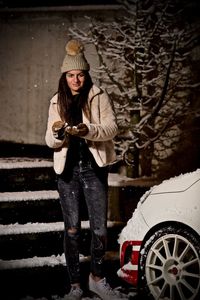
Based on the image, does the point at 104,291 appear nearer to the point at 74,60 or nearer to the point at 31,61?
the point at 74,60

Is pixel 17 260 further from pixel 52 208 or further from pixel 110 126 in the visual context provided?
pixel 110 126

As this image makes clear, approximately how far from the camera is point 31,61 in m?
9.00

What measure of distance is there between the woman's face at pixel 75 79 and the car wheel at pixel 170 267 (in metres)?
1.55

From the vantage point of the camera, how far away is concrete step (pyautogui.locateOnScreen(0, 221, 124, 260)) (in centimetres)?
599

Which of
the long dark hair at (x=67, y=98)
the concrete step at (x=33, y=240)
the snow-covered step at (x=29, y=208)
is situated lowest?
the concrete step at (x=33, y=240)

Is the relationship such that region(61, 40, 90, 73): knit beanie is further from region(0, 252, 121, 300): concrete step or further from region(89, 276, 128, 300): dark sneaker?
region(0, 252, 121, 300): concrete step

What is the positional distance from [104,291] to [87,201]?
93 cm

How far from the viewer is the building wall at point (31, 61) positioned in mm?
8758

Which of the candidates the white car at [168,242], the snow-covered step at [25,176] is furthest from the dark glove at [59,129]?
the snow-covered step at [25,176]

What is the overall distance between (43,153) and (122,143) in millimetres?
1456

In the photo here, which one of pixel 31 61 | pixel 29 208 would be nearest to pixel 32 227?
pixel 29 208

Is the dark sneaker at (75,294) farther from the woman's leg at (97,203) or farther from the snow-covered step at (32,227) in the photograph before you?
the snow-covered step at (32,227)

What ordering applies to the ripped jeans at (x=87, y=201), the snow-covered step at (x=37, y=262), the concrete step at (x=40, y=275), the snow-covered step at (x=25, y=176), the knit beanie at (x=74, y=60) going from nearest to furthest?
1. the knit beanie at (x=74, y=60)
2. the ripped jeans at (x=87, y=201)
3. the concrete step at (x=40, y=275)
4. the snow-covered step at (x=37, y=262)
5. the snow-covered step at (x=25, y=176)

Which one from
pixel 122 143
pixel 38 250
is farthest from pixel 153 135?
pixel 38 250
